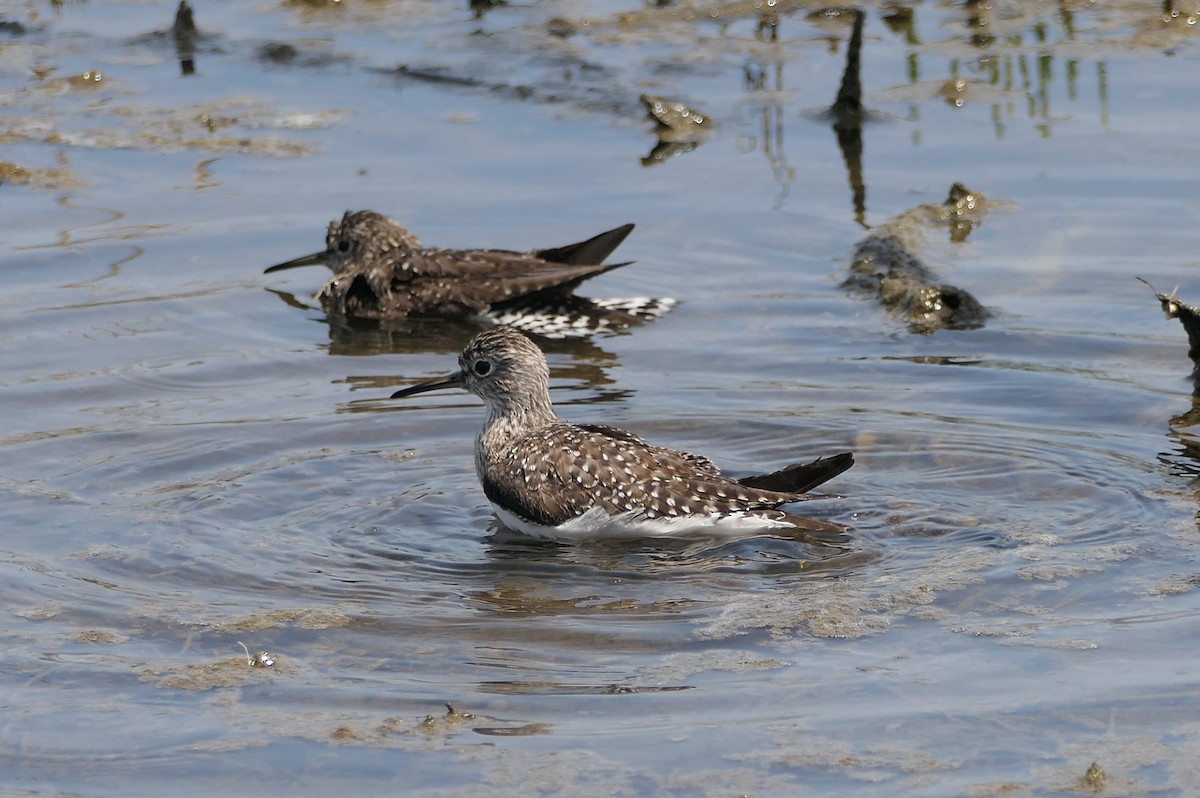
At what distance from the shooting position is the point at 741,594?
7289mm

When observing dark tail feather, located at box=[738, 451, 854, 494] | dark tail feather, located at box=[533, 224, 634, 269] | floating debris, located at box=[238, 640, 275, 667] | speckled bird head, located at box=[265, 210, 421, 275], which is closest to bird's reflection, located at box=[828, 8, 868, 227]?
dark tail feather, located at box=[533, 224, 634, 269]

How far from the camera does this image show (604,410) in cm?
989

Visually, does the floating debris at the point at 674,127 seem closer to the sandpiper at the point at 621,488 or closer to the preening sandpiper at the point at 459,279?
the preening sandpiper at the point at 459,279

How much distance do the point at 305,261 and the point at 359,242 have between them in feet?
1.26

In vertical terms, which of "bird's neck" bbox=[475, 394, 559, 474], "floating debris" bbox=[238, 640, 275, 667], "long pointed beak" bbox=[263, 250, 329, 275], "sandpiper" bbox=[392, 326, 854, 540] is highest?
"long pointed beak" bbox=[263, 250, 329, 275]

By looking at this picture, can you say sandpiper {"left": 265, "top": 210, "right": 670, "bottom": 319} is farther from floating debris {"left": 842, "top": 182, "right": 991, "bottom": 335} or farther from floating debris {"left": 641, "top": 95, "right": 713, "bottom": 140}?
floating debris {"left": 641, "top": 95, "right": 713, "bottom": 140}

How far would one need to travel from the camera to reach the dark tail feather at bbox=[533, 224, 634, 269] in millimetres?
11156

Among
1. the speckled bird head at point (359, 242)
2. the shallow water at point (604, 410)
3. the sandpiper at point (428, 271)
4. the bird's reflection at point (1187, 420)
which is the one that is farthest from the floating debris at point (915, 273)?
the speckled bird head at point (359, 242)

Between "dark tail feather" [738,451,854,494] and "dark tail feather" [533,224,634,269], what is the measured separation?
318 cm

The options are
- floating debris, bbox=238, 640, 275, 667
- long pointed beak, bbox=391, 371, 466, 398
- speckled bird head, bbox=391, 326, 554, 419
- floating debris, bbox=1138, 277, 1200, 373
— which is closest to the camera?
floating debris, bbox=238, 640, 275, 667

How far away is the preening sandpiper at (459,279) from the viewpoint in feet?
37.3

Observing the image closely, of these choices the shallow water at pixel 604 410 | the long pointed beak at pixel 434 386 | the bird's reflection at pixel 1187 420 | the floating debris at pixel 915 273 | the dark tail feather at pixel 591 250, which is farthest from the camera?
the dark tail feather at pixel 591 250

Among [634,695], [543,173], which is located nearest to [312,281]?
[543,173]

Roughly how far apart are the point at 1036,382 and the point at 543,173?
4.64m
